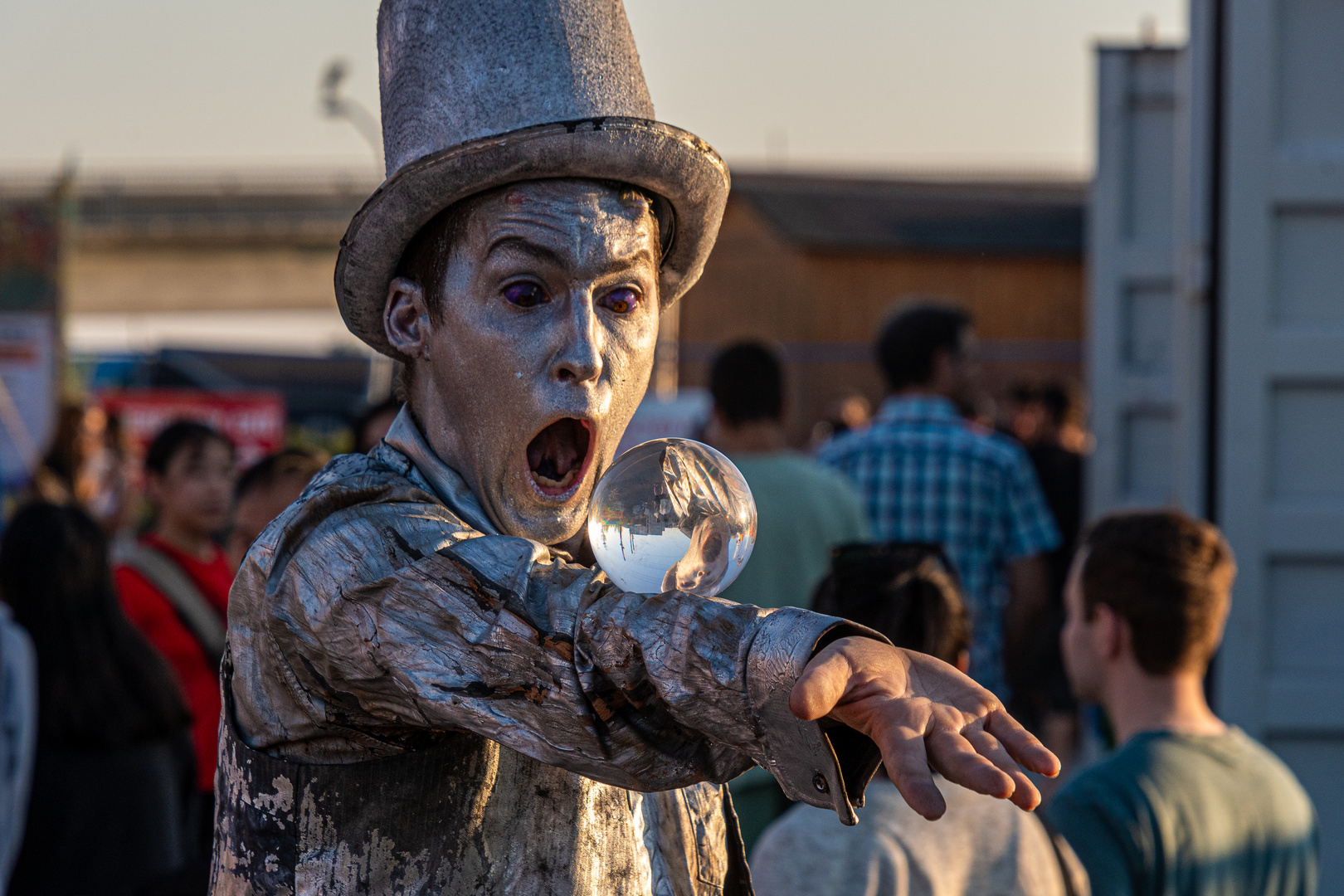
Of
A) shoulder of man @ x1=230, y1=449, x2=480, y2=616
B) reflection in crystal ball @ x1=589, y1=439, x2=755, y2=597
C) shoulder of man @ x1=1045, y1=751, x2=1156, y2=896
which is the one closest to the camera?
shoulder of man @ x1=230, y1=449, x2=480, y2=616

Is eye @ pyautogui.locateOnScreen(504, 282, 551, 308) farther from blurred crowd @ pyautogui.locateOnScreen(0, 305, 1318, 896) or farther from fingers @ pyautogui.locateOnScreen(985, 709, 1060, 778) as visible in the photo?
blurred crowd @ pyautogui.locateOnScreen(0, 305, 1318, 896)

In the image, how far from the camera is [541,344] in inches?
60.1

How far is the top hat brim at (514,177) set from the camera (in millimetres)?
1480

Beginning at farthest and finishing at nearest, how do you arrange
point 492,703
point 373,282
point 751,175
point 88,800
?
point 751,175 < point 88,800 < point 373,282 < point 492,703

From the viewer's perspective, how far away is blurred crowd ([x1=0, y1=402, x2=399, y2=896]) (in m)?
3.95

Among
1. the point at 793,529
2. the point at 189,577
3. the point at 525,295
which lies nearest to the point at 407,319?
the point at 525,295

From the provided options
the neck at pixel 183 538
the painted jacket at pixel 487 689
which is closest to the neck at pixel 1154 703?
the painted jacket at pixel 487 689

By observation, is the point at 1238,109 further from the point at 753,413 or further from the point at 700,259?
the point at 700,259

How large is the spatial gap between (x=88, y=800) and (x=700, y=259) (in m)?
3.03

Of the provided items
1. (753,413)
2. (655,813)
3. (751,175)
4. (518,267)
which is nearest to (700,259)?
(518,267)

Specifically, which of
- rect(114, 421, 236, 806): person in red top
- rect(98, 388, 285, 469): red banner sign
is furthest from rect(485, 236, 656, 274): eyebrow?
rect(98, 388, 285, 469): red banner sign

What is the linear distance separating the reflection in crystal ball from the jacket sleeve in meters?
0.16

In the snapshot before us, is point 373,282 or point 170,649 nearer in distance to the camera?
point 373,282

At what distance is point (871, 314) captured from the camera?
90.0 feet
